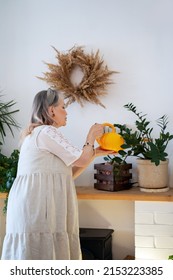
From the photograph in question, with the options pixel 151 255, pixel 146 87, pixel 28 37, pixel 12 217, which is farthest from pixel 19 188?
pixel 28 37

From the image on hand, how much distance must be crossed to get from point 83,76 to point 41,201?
1248 mm

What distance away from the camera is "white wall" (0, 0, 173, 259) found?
2.42 metres

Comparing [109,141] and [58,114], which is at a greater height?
[58,114]

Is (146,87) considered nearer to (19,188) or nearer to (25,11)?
(25,11)

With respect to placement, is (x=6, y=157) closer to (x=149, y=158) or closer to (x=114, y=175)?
(x=114, y=175)

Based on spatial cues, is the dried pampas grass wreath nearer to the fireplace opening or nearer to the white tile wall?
the white tile wall

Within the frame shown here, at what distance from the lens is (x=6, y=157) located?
2498 mm

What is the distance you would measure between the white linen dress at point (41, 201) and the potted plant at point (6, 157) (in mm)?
688

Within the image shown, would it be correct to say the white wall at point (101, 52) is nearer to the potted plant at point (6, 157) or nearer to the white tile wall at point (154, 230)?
the potted plant at point (6, 157)

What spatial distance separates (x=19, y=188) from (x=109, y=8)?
61.6 inches

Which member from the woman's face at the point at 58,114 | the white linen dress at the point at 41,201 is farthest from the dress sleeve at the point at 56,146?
the woman's face at the point at 58,114

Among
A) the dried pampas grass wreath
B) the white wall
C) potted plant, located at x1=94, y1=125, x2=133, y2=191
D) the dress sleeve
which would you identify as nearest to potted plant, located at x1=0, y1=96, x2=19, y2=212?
the white wall

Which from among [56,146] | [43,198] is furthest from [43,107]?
[43,198]

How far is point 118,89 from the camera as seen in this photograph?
8.12 feet
